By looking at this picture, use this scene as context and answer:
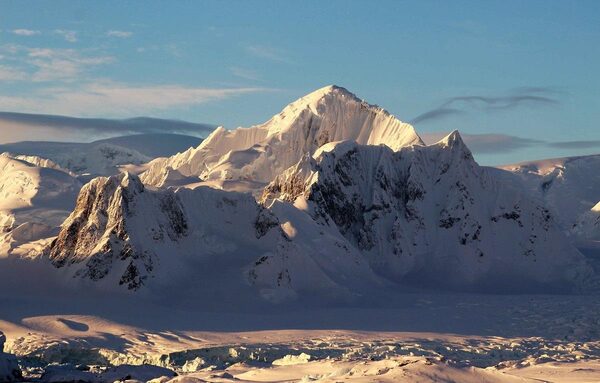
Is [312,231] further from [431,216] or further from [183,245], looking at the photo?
Answer: [431,216]

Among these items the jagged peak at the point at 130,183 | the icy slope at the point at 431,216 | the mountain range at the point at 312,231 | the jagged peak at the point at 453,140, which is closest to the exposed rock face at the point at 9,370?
the mountain range at the point at 312,231

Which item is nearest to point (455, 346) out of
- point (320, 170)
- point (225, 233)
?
point (225, 233)

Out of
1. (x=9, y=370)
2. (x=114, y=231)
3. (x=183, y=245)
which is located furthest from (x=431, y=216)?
(x=9, y=370)

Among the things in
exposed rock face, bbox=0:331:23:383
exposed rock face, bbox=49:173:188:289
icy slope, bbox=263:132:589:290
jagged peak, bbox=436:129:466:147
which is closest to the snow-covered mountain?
exposed rock face, bbox=49:173:188:289

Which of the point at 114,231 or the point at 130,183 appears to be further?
the point at 130,183

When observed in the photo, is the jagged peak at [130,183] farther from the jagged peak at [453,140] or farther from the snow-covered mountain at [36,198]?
the jagged peak at [453,140]

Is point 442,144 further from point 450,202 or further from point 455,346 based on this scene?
point 455,346
